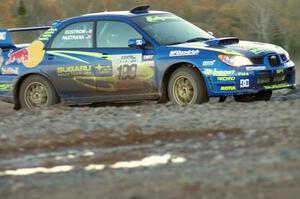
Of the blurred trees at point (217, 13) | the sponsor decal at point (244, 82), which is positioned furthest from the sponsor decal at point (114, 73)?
the blurred trees at point (217, 13)

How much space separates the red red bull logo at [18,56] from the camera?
10992 millimetres

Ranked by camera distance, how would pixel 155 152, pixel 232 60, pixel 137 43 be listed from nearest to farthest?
pixel 155 152 → pixel 232 60 → pixel 137 43

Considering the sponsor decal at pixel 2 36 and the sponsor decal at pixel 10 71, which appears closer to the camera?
the sponsor decal at pixel 10 71

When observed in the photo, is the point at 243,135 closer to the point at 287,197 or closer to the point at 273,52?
the point at 287,197

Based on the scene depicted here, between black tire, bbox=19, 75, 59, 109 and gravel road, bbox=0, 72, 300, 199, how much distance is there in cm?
162

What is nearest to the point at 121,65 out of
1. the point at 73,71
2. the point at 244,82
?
the point at 73,71

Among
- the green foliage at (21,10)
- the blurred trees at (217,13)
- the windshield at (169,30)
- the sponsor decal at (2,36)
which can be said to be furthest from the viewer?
the green foliage at (21,10)

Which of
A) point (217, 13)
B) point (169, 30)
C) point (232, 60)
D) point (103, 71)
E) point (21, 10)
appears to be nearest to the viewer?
point (232, 60)

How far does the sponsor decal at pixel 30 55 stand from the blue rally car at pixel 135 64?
0.6 inches

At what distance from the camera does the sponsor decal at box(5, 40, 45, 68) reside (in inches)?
428

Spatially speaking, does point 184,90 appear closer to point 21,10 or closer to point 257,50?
point 257,50

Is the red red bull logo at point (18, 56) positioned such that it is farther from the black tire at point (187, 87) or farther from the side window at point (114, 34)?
the black tire at point (187, 87)

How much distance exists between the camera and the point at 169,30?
10.4 m

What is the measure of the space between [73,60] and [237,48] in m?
2.61
